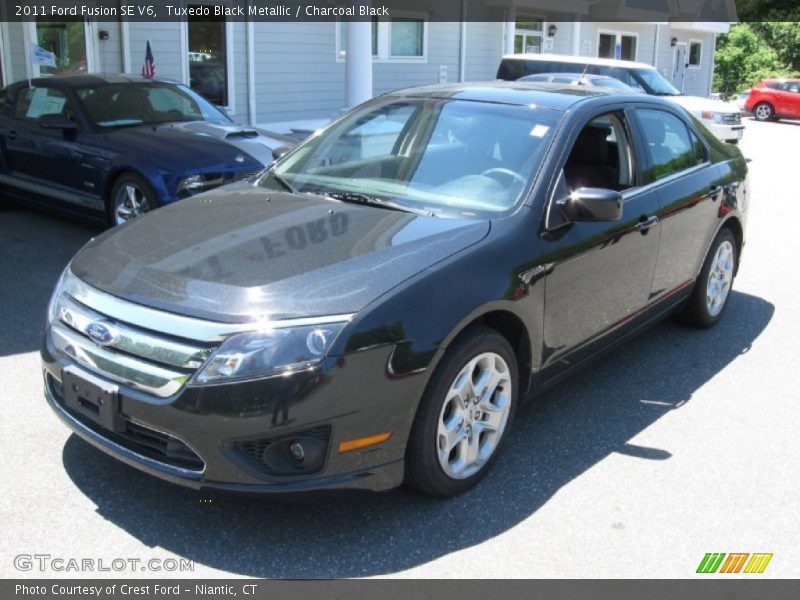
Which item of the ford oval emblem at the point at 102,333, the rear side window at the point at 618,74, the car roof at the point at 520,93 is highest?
the rear side window at the point at 618,74

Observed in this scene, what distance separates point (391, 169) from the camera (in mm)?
4160

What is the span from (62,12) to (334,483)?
11.5 m

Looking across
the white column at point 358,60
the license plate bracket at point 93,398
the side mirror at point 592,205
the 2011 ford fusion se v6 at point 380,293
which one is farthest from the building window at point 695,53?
the license plate bracket at point 93,398

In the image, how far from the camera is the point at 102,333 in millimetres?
3098

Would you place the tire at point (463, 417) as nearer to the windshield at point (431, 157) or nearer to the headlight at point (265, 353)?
the headlight at point (265, 353)

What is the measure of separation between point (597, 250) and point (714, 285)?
6.36 ft

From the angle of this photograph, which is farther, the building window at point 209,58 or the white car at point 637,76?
the white car at point 637,76

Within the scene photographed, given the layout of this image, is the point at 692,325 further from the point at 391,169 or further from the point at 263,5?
the point at 263,5

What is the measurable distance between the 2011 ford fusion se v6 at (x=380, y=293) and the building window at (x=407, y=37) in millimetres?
14254

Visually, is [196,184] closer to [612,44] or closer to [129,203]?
[129,203]

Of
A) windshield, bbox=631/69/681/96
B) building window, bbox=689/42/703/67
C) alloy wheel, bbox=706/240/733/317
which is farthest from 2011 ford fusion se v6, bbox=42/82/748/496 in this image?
building window, bbox=689/42/703/67

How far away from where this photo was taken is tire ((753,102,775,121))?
2800cm

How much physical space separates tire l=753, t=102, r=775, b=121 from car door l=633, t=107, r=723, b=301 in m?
25.4

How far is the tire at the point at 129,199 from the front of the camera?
6.92 meters
